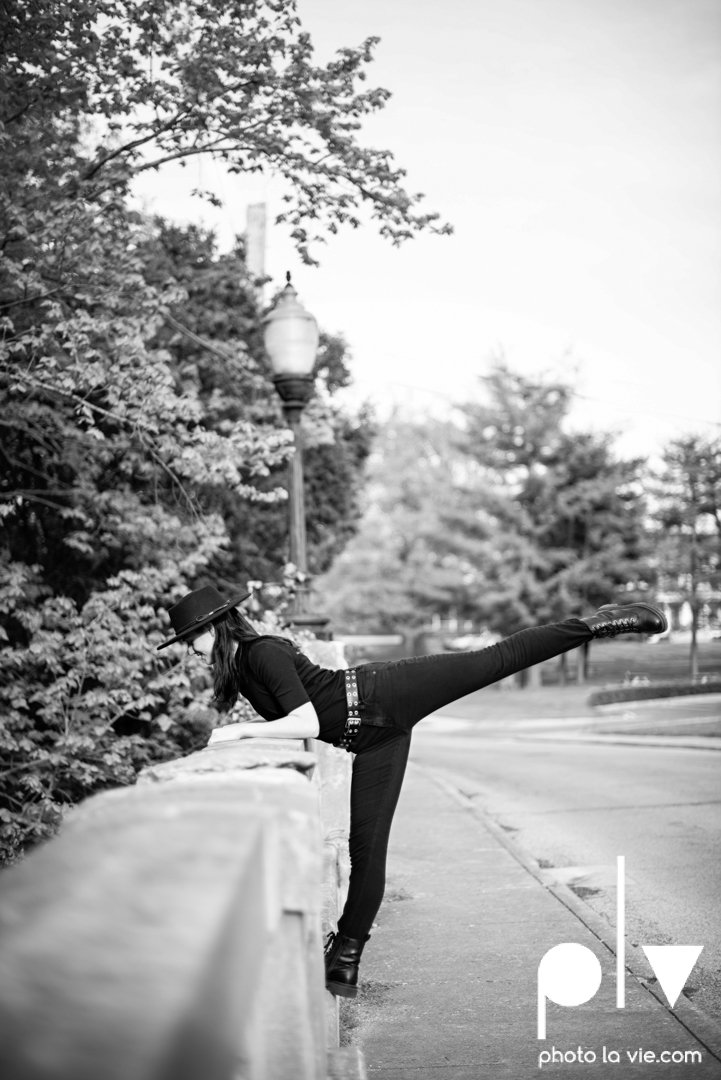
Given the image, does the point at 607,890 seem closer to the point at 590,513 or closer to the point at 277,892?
the point at 277,892

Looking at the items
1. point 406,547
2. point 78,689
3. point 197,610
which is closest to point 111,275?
point 78,689

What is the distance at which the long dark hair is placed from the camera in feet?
13.9

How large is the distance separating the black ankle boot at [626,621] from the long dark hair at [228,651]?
1614 mm

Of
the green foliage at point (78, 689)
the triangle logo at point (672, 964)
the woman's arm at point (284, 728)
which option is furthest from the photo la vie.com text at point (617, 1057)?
the green foliage at point (78, 689)

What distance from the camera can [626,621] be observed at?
503 cm

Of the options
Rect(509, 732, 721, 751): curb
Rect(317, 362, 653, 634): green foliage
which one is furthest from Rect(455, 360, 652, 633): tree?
Rect(509, 732, 721, 751): curb

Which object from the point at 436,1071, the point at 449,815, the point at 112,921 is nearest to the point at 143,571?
the point at 449,815

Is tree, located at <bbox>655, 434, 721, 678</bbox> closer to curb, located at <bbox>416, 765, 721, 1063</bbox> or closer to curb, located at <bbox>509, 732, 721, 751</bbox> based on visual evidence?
curb, located at <bbox>509, 732, 721, 751</bbox>

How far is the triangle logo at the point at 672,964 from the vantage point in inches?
186

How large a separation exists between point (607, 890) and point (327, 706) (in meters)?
3.84

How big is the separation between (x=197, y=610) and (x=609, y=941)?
3.10 metres

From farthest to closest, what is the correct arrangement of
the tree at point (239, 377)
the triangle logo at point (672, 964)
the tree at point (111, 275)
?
the tree at point (239, 377) → the tree at point (111, 275) → the triangle logo at point (672, 964)

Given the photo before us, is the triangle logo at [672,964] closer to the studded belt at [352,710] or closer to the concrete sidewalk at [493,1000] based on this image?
the concrete sidewalk at [493,1000]

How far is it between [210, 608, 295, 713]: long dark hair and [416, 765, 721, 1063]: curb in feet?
7.69
